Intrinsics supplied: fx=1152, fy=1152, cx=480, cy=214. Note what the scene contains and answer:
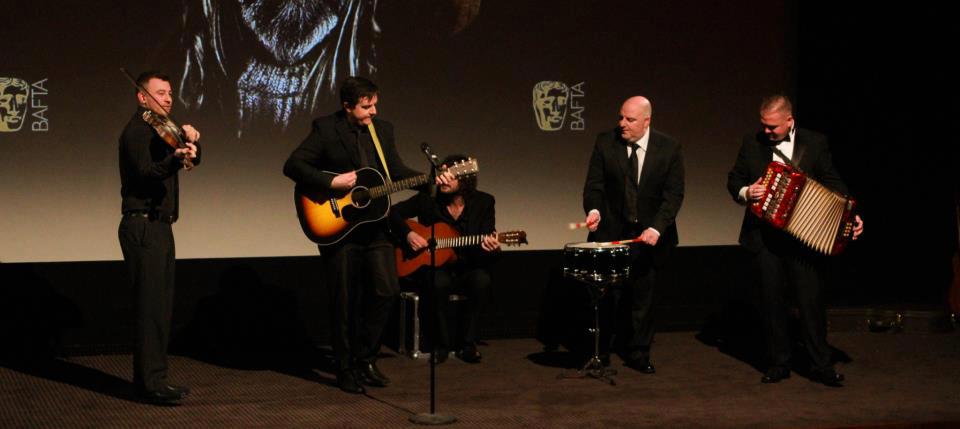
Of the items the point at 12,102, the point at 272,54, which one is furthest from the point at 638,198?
the point at 12,102

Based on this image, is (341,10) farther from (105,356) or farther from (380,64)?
(105,356)

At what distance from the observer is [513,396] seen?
549cm

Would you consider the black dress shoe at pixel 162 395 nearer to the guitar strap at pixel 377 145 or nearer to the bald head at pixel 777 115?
the guitar strap at pixel 377 145

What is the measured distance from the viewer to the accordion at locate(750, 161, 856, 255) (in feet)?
17.9

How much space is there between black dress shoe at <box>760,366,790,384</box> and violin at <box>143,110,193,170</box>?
3028 mm

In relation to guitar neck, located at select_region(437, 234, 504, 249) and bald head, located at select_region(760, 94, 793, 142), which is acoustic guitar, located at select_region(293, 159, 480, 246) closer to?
guitar neck, located at select_region(437, 234, 504, 249)

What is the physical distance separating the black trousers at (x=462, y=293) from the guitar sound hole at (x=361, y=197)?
1186 mm

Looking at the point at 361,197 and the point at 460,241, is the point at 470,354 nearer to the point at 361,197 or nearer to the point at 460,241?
the point at 460,241

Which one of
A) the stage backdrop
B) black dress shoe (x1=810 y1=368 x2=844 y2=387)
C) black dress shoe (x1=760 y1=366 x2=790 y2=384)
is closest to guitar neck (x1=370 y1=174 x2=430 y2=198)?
the stage backdrop

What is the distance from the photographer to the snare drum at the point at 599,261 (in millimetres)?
5680

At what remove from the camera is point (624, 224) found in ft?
19.9

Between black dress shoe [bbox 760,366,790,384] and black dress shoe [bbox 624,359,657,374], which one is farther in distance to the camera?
A: black dress shoe [bbox 624,359,657,374]

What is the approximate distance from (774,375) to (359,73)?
9.64ft

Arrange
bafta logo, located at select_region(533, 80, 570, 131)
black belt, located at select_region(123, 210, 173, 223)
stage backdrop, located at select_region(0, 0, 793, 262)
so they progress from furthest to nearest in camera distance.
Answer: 1. bafta logo, located at select_region(533, 80, 570, 131)
2. stage backdrop, located at select_region(0, 0, 793, 262)
3. black belt, located at select_region(123, 210, 173, 223)
